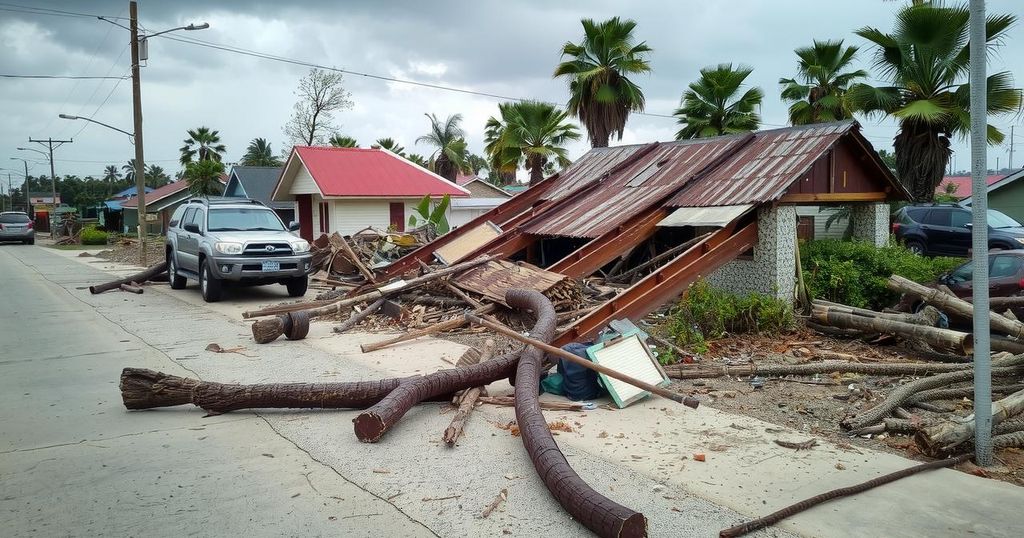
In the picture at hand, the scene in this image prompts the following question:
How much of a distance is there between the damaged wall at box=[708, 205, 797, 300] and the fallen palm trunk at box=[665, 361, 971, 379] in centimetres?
376

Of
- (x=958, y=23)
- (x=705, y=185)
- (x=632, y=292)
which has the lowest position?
(x=632, y=292)

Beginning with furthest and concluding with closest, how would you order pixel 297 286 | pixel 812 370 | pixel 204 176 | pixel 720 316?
pixel 204 176 → pixel 297 286 → pixel 720 316 → pixel 812 370

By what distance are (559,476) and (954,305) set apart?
6943mm

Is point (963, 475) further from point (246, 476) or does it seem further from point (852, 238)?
point (852, 238)

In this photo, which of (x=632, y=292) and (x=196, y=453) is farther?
(x=632, y=292)

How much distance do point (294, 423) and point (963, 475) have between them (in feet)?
18.3

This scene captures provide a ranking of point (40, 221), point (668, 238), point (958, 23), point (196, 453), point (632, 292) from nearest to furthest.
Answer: point (196, 453), point (632, 292), point (668, 238), point (958, 23), point (40, 221)

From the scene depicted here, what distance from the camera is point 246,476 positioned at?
5414 millimetres

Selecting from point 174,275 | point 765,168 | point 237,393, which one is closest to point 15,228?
point 174,275

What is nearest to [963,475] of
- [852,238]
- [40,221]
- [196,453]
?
[196,453]

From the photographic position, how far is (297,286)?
16078mm

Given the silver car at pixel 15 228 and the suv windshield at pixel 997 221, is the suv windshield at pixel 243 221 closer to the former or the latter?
the suv windshield at pixel 997 221

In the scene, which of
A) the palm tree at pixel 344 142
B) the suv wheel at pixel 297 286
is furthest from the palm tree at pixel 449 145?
the suv wheel at pixel 297 286

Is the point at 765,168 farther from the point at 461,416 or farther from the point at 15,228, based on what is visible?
the point at 15,228
